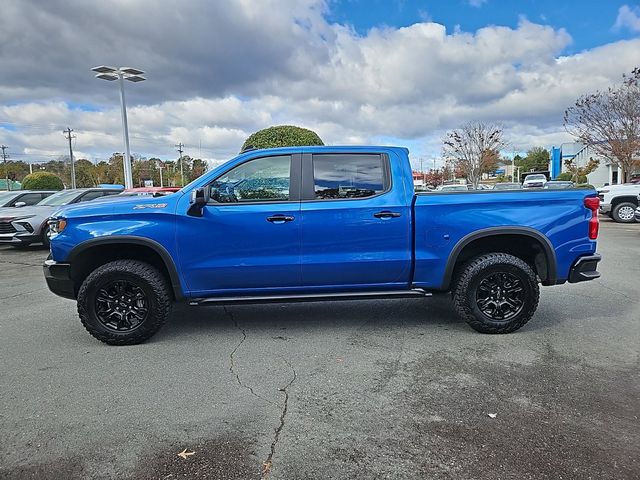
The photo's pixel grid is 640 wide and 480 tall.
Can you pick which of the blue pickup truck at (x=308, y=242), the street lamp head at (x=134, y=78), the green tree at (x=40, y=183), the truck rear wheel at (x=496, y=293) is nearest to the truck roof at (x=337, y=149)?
the blue pickup truck at (x=308, y=242)

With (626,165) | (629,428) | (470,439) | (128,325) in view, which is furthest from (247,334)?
(626,165)

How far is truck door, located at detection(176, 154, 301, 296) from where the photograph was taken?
4.55 meters

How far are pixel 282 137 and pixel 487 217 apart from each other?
10017 millimetres

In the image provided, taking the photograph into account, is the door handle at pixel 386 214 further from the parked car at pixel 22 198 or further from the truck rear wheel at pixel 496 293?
the parked car at pixel 22 198

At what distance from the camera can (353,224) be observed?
15.1 feet

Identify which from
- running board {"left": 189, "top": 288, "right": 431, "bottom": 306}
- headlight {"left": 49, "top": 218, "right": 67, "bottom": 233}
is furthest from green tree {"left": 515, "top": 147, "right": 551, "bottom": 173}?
headlight {"left": 49, "top": 218, "right": 67, "bottom": 233}

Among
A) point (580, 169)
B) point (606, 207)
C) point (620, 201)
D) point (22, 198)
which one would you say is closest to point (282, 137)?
point (22, 198)

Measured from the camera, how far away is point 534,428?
119 inches

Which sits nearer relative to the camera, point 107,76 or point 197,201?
point 197,201

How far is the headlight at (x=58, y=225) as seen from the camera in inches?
179

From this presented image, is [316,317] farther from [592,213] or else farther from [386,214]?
[592,213]

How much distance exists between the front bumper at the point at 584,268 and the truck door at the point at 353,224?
5.67 feet

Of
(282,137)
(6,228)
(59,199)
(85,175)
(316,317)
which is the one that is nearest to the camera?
(316,317)

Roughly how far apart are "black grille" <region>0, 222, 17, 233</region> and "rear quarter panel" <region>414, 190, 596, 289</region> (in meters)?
11.4
